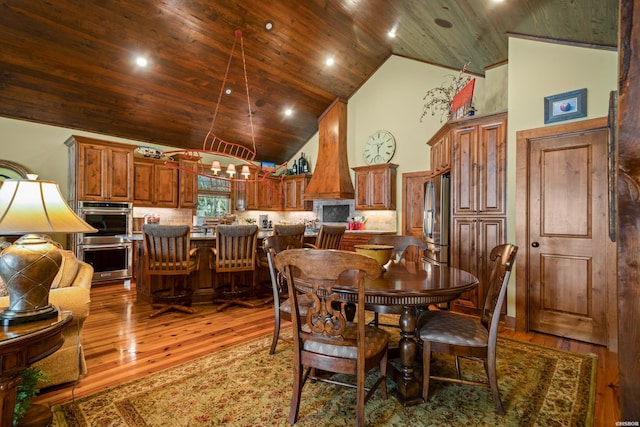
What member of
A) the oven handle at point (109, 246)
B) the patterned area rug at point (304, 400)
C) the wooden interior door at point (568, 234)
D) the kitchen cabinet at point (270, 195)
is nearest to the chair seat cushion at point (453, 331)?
the patterned area rug at point (304, 400)

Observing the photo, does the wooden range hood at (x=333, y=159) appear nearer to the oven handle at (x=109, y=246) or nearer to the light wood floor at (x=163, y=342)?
the light wood floor at (x=163, y=342)

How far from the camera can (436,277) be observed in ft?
6.89

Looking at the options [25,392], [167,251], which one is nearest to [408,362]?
[25,392]

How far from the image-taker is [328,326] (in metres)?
1.65

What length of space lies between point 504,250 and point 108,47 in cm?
530

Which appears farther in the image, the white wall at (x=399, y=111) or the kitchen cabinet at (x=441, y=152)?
the white wall at (x=399, y=111)

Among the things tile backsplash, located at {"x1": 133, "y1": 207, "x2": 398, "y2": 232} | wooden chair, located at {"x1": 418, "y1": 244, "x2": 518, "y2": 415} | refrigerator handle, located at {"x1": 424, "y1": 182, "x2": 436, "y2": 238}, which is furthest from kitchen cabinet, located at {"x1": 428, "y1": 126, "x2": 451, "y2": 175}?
wooden chair, located at {"x1": 418, "y1": 244, "x2": 518, "y2": 415}

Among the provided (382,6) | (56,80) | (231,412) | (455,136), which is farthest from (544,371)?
(56,80)

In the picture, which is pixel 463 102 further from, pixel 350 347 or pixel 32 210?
pixel 32 210

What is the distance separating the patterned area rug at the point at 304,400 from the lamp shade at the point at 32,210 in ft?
3.48

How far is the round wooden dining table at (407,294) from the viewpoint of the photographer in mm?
1732

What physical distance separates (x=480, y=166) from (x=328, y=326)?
2.88 meters

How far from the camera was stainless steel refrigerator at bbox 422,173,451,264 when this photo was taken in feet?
13.2

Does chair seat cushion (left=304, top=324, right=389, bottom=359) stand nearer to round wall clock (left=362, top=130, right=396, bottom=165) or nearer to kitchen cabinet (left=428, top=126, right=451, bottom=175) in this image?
kitchen cabinet (left=428, top=126, right=451, bottom=175)
